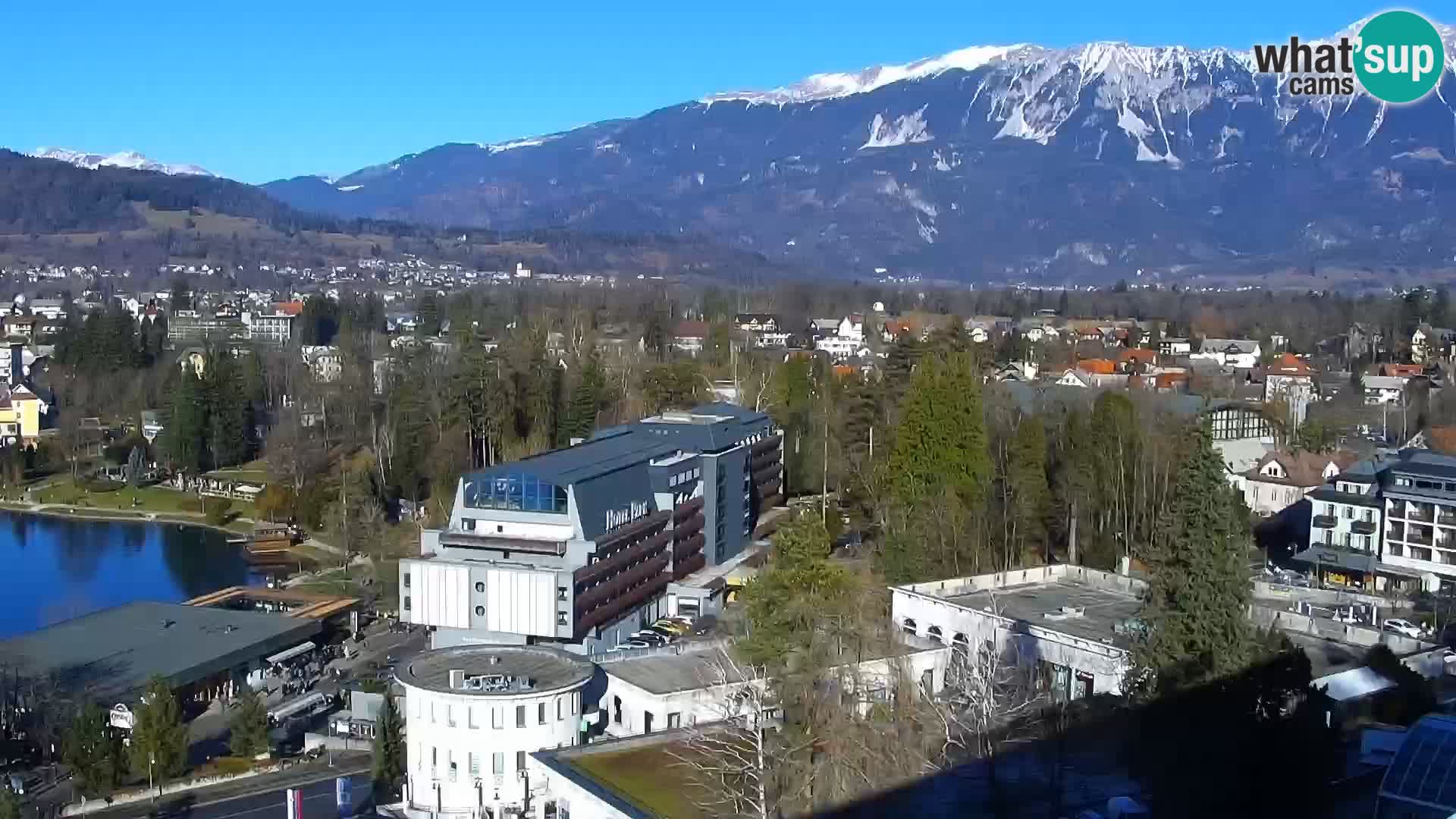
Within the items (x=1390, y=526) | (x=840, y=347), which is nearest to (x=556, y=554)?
(x=1390, y=526)

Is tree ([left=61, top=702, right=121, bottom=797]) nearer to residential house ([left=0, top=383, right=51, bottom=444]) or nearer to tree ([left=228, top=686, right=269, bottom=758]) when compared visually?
tree ([left=228, top=686, right=269, bottom=758])

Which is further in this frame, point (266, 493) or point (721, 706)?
point (266, 493)

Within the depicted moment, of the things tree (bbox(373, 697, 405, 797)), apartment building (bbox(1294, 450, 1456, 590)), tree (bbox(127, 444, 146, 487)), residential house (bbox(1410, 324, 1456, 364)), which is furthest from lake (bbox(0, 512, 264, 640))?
residential house (bbox(1410, 324, 1456, 364))

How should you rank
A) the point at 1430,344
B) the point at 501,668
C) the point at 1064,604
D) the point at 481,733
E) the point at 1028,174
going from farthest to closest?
the point at 1028,174 < the point at 1430,344 < the point at 1064,604 < the point at 501,668 < the point at 481,733

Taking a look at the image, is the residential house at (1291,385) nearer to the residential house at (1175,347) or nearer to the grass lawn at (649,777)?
the residential house at (1175,347)

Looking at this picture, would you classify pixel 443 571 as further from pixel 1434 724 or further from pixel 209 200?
pixel 209 200

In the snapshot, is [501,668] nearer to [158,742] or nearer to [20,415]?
[158,742]

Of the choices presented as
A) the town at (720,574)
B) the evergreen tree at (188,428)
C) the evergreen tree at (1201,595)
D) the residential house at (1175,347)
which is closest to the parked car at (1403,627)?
the town at (720,574)

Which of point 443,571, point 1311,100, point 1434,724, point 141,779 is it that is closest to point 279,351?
point 443,571
